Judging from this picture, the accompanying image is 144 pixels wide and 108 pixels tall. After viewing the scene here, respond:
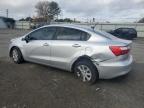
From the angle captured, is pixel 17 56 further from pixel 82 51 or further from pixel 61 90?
pixel 61 90

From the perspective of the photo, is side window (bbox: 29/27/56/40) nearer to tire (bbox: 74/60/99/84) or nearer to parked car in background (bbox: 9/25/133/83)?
parked car in background (bbox: 9/25/133/83)

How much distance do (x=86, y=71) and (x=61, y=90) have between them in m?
0.92

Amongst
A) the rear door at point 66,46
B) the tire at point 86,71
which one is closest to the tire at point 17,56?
the rear door at point 66,46

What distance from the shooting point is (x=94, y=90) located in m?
5.53

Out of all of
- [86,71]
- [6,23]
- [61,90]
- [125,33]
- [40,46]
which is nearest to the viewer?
[61,90]

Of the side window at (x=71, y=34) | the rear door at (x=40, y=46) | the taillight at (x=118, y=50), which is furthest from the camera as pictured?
the rear door at (x=40, y=46)

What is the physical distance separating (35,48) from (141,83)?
131 inches

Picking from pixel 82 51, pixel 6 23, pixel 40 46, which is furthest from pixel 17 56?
pixel 6 23

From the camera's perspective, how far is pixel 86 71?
19.5 feet

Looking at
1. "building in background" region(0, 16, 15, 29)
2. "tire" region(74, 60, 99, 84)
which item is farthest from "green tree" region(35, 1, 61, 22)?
"tire" region(74, 60, 99, 84)

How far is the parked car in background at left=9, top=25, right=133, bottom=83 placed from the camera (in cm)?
571

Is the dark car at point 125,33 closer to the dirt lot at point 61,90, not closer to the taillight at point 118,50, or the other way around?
the dirt lot at point 61,90

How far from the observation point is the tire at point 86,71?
19.1ft

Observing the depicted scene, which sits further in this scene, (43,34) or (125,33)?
(125,33)
